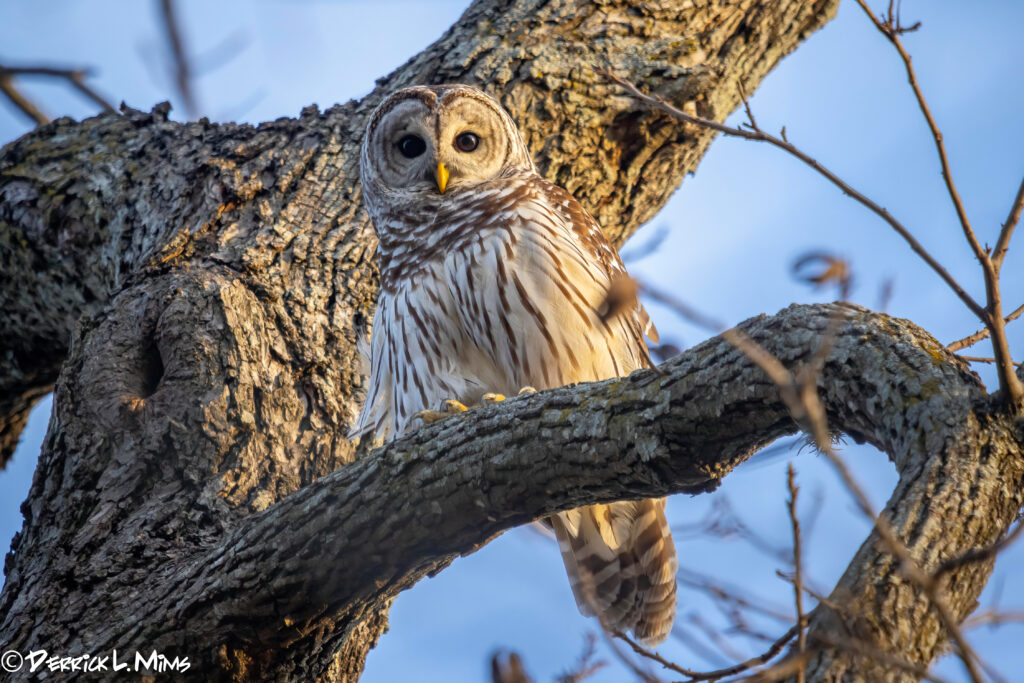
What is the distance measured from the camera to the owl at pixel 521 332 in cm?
329

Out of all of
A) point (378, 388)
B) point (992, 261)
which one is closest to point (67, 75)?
point (378, 388)

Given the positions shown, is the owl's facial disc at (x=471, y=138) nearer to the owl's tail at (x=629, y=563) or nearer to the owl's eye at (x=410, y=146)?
the owl's eye at (x=410, y=146)

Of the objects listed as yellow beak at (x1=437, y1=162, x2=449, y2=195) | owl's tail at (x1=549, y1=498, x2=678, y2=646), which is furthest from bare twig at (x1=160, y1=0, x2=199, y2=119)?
yellow beak at (x1=437, y1=162, x2=449, y2=195)

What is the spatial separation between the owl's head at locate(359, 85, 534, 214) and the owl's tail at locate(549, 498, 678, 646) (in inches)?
63.1

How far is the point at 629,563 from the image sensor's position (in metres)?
3.44

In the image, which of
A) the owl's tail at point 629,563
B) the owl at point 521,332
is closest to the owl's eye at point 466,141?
the owl at point 521,332

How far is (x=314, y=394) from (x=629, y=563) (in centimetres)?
137

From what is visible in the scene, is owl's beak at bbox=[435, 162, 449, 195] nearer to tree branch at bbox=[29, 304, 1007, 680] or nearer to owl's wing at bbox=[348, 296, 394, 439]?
owl's wing at bbox=[348, 296, 394, 439]

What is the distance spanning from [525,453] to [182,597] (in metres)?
1.03

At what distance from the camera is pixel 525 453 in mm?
2234

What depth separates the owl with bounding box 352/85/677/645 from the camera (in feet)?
10.8

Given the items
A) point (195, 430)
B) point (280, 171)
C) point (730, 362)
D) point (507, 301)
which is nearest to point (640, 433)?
point (730, 362)

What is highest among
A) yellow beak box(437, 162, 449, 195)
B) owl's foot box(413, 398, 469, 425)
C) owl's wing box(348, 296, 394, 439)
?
yellow beak box(437, 162, 449, 195)

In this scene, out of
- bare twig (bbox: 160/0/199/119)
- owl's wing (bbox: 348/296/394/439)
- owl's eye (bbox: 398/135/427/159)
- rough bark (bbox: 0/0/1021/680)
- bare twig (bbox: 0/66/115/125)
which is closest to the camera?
bare twig (bbox: 160/0/199/119)
